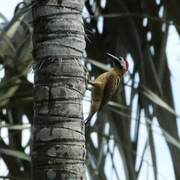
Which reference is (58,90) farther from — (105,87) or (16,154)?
(16,154)

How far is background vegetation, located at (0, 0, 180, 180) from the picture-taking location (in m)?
4.44

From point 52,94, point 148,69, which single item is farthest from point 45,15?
point 148,69

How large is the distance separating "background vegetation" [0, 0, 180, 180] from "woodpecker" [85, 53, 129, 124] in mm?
904

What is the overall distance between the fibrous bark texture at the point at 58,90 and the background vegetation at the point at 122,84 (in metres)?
1.51

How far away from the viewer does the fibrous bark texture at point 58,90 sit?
254 centimetres

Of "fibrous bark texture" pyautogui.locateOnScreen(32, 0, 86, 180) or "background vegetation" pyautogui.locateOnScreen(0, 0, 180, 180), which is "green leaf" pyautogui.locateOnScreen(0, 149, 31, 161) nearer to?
"background vegetation" pyautogui.locateOnScreen(0, 0, 180, 180)

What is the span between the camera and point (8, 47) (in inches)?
177

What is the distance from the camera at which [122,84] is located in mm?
4719

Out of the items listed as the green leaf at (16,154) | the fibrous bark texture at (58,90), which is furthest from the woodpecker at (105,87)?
the green leaf at (16,154)

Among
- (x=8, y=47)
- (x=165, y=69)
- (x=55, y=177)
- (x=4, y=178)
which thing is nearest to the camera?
(x=55, y=177)

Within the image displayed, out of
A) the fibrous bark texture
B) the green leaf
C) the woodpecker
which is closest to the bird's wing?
the woodpecker

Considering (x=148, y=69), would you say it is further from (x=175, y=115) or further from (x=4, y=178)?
(x=4, y=178)

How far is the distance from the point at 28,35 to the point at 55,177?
2249 millimetres

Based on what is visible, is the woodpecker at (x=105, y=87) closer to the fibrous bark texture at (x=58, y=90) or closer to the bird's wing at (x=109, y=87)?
the bird's wing at (x=109, y=87)
